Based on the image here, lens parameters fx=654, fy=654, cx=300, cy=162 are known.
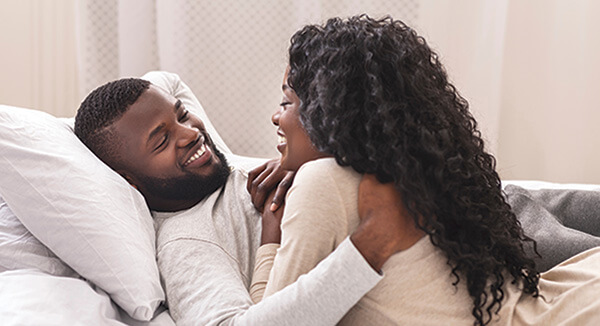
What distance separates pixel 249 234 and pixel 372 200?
400mm

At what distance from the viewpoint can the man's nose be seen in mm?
1315

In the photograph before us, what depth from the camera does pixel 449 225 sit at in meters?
0.96

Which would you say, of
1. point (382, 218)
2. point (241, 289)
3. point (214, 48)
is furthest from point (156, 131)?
point (214, 48)

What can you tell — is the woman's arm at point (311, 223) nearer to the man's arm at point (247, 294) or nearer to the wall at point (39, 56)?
the man's arm at point (247, 294)

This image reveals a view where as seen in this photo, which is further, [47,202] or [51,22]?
[51,22]

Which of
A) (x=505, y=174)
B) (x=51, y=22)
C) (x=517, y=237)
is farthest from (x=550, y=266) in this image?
(x=51, y=22)

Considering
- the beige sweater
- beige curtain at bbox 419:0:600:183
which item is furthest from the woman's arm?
beige curtain at bbox 419:0:600:183

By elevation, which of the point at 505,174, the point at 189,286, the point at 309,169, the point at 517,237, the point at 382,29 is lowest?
the point at 505,174

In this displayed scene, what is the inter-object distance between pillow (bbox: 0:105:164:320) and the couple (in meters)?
0.07

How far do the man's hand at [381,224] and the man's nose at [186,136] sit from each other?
1.63ft

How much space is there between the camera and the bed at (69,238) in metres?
1.04

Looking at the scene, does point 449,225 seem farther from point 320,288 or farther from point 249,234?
point 249,234

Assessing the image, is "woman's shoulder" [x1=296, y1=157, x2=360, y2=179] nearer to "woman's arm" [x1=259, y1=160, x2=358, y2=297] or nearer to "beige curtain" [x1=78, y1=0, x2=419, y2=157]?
"woman's arm" [x1=259, y1=160, x2=358, y2=297]

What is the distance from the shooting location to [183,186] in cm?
131
